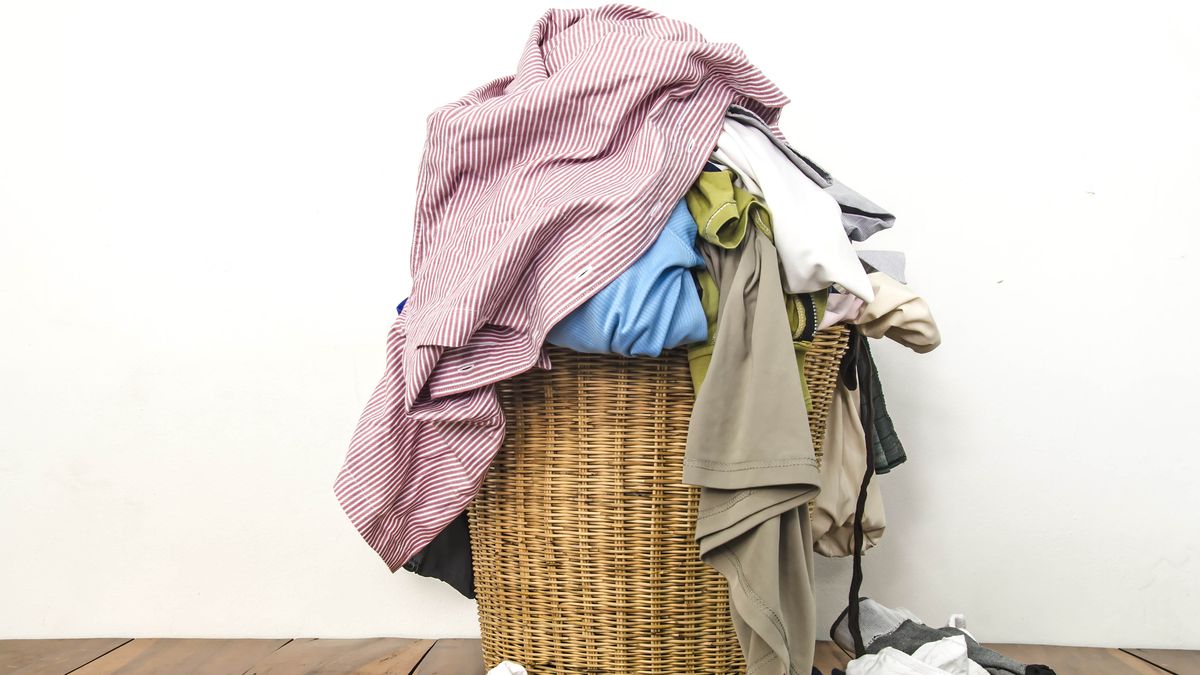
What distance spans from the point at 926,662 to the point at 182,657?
98 cm

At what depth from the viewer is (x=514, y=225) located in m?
0.85

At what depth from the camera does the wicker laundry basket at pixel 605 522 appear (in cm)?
88

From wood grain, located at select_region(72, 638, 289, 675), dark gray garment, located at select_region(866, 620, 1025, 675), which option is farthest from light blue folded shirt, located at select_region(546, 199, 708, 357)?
wood grain, located at select_region(72, 638, 289, 675)

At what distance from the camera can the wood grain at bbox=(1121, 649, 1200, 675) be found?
121cm

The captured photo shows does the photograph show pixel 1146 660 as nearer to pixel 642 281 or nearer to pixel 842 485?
pixel 842 485

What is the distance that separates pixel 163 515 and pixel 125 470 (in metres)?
0.09

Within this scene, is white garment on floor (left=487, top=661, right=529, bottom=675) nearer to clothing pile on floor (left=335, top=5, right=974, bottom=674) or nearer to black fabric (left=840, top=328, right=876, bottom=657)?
clothing pile on floor (left=335, top=5, right=974, bottom=674)

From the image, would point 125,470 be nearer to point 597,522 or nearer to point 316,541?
point 316,541

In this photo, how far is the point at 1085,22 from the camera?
4.42 feet

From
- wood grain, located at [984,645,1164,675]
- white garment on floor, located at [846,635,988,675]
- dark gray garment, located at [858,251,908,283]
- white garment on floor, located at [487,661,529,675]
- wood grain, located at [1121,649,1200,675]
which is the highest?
dark gray garment, located at [858,251,908,283]

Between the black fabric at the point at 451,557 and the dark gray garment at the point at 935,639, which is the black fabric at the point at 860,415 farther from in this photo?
the black fabric at the point at 451,557

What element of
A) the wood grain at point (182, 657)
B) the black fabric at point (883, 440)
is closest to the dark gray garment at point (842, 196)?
the black fabric at point (883, 440)

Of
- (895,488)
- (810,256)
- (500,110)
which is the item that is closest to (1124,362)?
(895,488)

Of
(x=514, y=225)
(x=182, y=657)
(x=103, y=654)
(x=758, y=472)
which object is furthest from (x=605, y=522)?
(x=103, y=654)
